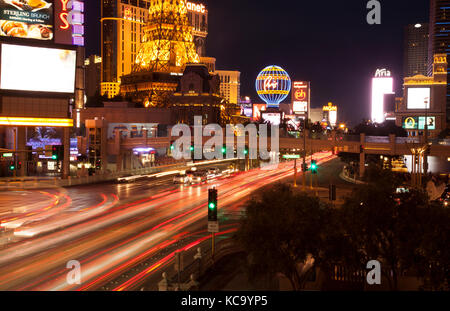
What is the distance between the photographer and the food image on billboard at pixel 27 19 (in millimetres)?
62500

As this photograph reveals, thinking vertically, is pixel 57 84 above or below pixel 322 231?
above

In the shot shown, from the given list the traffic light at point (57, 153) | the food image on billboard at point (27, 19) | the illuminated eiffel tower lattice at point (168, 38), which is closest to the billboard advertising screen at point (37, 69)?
the food image on billboard at point (27, 19)

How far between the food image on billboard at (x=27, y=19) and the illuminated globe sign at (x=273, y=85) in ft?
358

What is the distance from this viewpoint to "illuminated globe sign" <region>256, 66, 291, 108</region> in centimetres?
16688

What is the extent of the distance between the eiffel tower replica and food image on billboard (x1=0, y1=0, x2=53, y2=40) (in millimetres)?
82102

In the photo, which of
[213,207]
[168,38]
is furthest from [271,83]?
[213,207]

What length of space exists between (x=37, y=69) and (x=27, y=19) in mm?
7974

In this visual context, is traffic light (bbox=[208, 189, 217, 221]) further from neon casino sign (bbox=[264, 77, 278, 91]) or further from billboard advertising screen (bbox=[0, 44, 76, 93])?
neon casino sign (bbox=[264, 77, 278, 91])

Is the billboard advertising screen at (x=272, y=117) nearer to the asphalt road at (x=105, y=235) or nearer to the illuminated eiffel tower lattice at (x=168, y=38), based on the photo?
the illuminated eiffel tower lattice at (x=168, y=38)

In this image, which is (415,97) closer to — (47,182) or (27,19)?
(27,19)

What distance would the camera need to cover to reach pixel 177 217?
35.5 meters
